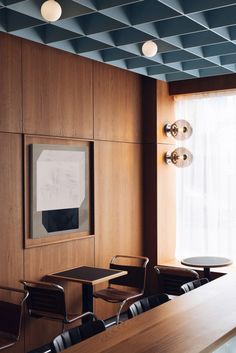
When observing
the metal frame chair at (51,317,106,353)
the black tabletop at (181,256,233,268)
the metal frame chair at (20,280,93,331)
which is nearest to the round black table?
the black tabletop at (181,256,233,268)

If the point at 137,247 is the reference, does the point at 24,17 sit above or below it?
above

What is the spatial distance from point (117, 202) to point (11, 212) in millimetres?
1624

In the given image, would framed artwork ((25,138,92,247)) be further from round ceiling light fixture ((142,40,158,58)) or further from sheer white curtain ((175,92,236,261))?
sheer white curtain ((175,92,236,261))

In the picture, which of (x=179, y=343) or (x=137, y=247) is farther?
(x=137, y=247)

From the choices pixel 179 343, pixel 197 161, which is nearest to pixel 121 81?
pixel 197 161

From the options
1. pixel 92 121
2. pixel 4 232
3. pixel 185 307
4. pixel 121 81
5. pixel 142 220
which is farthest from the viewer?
pixel 142 220

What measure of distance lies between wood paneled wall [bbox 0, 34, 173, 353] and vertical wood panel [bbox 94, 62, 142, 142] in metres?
0.01

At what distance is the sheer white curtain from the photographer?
19.9ft

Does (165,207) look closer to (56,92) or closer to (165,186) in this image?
Result: (165,186)

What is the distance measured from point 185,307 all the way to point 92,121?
2610 millimetres

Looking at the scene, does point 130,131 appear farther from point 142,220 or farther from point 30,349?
point 30,349

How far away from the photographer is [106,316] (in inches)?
218

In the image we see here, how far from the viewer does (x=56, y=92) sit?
15.8 feet

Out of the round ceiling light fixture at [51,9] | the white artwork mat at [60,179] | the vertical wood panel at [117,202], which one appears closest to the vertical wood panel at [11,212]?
the white artwork mat at [60,179]
